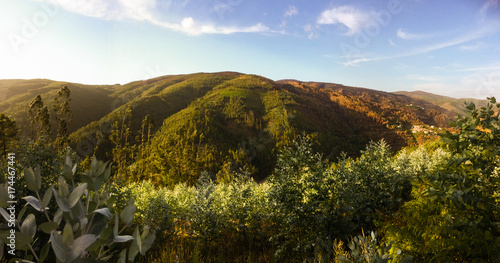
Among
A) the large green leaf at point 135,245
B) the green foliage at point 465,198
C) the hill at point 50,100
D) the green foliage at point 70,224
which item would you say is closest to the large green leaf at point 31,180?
the green foliage at point 70,224

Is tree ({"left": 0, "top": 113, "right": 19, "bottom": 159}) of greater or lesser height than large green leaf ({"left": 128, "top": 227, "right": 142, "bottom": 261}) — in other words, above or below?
below

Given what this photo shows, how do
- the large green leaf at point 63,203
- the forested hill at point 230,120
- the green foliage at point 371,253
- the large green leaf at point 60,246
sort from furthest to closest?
the forested hill at point 230,120
the green foliage at point 371,253
the large green leaf at point 63,203
the large green leaf at point 60,246

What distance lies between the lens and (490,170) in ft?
9.39

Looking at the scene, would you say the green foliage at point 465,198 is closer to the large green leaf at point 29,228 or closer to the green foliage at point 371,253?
the green foliage at point 371,253

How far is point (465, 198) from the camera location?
2.58 metres

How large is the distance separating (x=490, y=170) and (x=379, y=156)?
4.48m

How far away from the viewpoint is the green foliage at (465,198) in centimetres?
270

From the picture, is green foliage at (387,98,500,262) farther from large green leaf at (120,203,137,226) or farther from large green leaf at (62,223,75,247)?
large green leaf at (62,223,75,247)

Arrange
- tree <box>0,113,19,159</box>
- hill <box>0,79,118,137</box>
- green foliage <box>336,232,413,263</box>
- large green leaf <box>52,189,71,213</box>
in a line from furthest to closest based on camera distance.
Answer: hill <box>0,79,118,137</box> → tree <box>0,113,19,159</box> → green foliage <box>336,232,413,263</box> → large green leaf <box>52,189,71,213</box>

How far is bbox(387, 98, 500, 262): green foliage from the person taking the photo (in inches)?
106

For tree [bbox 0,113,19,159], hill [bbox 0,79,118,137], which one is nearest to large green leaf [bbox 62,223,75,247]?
tree [bbox 0,113,19,159]

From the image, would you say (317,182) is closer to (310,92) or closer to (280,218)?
(280,218)

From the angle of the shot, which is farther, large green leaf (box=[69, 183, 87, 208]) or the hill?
the hill

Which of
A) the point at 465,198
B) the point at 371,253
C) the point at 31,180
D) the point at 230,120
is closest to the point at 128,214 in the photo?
the point at 31,180
